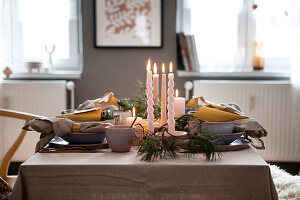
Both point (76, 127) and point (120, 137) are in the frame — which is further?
point (76, 127)

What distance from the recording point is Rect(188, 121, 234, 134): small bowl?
4.17 feet

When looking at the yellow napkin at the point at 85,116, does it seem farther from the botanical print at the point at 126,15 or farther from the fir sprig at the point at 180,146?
the botanical print at the point at 126,15

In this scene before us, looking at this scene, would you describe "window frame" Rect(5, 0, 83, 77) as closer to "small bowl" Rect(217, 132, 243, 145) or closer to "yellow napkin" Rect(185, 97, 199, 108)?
"yellow napkin" Rect(185, 97, 199, 108)

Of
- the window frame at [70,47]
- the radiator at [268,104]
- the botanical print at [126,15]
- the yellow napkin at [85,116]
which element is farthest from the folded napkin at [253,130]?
the window frame at [70,47]

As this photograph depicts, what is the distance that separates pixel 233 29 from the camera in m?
3.41

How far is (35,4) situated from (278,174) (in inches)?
97.3

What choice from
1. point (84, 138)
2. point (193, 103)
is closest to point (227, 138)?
point (84, 138)

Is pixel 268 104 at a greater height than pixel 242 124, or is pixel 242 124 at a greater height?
pixel 242 124

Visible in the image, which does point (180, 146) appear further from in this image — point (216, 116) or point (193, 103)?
point (193, 103)

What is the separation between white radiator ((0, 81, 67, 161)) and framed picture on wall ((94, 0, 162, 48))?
1.79 ft

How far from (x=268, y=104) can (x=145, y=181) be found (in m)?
2.48

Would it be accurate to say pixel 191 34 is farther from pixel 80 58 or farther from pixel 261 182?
pixel 261 182

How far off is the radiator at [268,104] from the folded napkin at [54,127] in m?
2.08

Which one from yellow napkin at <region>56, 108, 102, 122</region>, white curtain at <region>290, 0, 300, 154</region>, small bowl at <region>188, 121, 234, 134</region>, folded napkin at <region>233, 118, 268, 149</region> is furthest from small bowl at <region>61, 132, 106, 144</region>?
white curtain at <region>290, 0, 300, 154</region>
